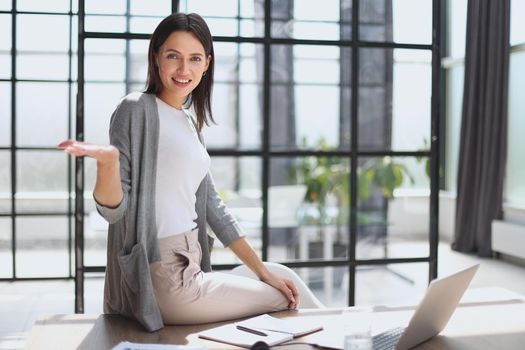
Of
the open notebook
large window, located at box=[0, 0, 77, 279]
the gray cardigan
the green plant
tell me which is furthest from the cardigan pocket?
large window, located at box=[0, 0, 77, 279]

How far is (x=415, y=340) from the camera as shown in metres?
1.65

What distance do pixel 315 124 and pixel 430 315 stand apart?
6.21ft

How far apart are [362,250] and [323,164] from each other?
429 millimetres

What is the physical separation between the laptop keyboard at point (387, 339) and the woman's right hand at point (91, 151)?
0.75 meters

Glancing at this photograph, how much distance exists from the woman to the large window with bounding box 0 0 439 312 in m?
0.89

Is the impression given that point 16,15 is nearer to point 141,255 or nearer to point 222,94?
point 222,94

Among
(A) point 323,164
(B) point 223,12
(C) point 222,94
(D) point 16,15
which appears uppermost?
(D) point 16,15

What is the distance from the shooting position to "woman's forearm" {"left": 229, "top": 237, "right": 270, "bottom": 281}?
2176 millimetres

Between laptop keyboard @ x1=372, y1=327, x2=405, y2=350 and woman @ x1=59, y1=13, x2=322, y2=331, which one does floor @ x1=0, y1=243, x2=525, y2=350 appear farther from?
laptop keyboard @ x1=372, y1=327, x2=405, y2=350

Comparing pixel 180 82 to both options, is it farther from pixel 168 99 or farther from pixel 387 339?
pixel 387 339

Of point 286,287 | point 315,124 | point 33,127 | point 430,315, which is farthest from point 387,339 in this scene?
point 33,127

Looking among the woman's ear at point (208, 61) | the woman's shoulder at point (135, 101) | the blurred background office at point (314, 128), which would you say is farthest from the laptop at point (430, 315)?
the blurred background office at point (314, 128)

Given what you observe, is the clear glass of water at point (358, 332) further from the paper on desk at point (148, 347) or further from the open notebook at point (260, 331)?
the paper on desk at point (148, 347)

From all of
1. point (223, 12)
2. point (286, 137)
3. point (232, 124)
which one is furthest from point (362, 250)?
point (223, 12)
